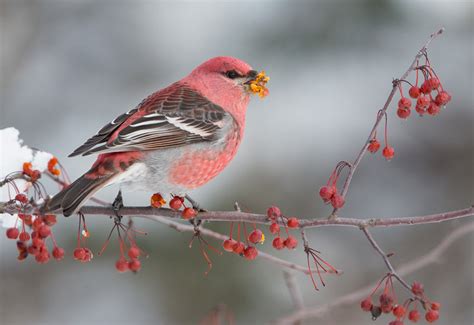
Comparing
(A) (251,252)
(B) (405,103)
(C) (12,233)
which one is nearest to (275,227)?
(A) (251,252)

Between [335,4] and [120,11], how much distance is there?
2.64 m

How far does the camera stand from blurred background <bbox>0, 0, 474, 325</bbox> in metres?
5.36

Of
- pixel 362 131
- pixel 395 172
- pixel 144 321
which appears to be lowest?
pixel 144 321

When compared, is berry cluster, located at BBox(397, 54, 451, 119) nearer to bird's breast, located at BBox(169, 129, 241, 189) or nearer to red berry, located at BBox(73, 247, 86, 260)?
bird's breast, located at BBox(169, 129, 241, 189)

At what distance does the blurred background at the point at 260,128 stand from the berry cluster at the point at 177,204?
2472 mm

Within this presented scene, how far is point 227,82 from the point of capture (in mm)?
3193

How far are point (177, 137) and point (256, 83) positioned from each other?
484 mm

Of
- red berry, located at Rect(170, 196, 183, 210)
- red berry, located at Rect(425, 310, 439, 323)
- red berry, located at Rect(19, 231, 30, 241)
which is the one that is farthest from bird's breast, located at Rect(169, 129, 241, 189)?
red berry, located at Rect(425, 310, 439, 323)

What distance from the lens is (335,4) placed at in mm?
6637

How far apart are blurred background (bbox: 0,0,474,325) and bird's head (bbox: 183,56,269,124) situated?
6.86 feet

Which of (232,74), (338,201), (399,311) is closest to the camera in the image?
(338,201)

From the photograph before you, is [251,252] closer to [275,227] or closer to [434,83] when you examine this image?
[275,227]

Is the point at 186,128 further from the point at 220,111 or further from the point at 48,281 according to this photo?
the point at 48,281

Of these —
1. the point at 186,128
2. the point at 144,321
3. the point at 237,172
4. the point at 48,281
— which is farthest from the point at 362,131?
the point at 186,128
